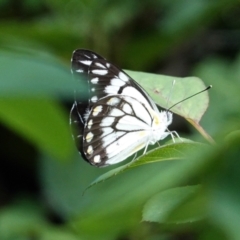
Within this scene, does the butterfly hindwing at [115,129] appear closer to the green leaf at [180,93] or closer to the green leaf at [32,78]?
the green leaf at [180,93]

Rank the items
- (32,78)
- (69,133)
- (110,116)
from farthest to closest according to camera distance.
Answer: (69,133) → (110,116) → (32,78)

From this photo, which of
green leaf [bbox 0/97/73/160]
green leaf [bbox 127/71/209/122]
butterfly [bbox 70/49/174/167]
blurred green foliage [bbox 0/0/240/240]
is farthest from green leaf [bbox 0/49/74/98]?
butterfly [bbox 70/49/174/167]

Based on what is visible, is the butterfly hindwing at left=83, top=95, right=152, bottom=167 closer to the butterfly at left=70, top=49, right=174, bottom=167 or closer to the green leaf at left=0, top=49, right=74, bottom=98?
the butterfly at left=70, top=49, right=174, bottom=167

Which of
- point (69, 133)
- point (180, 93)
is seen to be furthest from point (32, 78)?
point (69, 133)

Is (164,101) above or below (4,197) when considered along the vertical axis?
above

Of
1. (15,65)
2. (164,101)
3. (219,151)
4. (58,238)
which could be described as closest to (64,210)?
(58,238)

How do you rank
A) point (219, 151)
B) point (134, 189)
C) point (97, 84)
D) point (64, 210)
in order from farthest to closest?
point (64, 210) < point (97, 84) < point (134, 189) < point (219, 151)

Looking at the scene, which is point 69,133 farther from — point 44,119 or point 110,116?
point 44,119

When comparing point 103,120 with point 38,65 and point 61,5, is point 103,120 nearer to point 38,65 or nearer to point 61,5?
point 38,65
